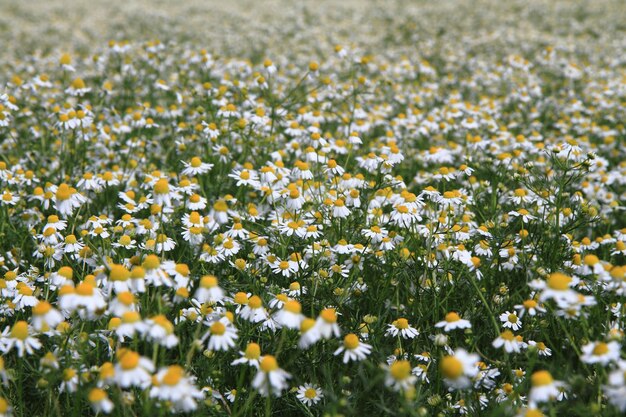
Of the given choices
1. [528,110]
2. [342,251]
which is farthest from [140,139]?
[528,110]

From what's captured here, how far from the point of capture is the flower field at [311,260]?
2178 mm

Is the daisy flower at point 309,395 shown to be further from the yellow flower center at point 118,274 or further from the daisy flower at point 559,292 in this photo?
the daisy flower at point 559,292

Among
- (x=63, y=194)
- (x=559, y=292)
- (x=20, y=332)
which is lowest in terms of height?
(x=20, y=332)

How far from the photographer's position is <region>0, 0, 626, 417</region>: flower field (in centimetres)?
218

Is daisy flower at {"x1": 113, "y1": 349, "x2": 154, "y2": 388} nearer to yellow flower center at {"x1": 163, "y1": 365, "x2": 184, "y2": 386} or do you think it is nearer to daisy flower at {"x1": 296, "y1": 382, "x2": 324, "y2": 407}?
yellow flower center at {"x1": 163, "y1": 365, "x2": 184, "y2": 386}

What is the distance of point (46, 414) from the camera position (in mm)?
2422

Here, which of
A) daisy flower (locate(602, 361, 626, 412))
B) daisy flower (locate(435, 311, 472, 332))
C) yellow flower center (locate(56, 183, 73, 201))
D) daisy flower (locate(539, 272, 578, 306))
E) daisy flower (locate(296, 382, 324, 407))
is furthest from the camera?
yellow flower center (locate(56, 183, 73, 201))

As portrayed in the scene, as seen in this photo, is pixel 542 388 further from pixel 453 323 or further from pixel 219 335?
pixel 219 335

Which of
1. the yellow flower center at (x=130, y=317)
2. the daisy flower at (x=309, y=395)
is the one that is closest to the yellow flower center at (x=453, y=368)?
the daisy flower at (x=309, y=395)

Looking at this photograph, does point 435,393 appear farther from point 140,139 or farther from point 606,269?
point 140,139

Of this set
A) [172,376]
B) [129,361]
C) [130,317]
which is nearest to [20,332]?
[130,317]

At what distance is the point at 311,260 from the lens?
3.23 meters

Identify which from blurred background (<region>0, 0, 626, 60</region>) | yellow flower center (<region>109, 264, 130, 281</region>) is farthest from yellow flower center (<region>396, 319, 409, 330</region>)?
blurred background (<region>0, 0, 626, 60</region>)

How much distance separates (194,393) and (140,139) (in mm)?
3929
